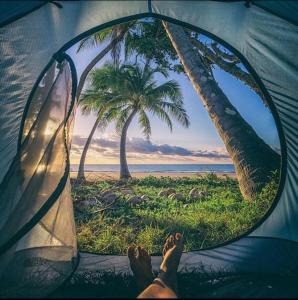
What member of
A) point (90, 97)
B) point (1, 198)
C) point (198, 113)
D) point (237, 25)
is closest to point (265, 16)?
point (237, 25)

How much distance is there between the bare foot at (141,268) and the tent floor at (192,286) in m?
0.08

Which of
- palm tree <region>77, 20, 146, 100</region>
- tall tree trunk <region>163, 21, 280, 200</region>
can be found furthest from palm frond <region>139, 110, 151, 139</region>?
tall tree trunk <region>163, 21, 280, 200</region>

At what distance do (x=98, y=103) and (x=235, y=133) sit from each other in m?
9.62

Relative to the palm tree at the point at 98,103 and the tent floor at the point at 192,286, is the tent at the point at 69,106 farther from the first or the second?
the palm tree at the point at 98,103

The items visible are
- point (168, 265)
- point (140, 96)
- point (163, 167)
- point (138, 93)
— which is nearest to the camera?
point (168, 265)

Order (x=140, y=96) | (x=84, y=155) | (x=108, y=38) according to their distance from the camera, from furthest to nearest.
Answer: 1. (x=140, y=96)
2. (x=84, y=155)
3. (x=108, y=38)

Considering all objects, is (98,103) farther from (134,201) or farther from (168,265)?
(168,265)

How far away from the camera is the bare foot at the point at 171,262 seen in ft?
6.32

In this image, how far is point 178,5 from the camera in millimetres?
2318

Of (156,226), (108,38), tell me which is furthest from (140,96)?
(156,226)

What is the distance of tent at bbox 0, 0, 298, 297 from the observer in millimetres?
1954

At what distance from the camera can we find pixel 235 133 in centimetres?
437

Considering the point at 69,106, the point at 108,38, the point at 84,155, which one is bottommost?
the point at 84,155

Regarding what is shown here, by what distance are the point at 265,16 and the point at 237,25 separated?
20cm
